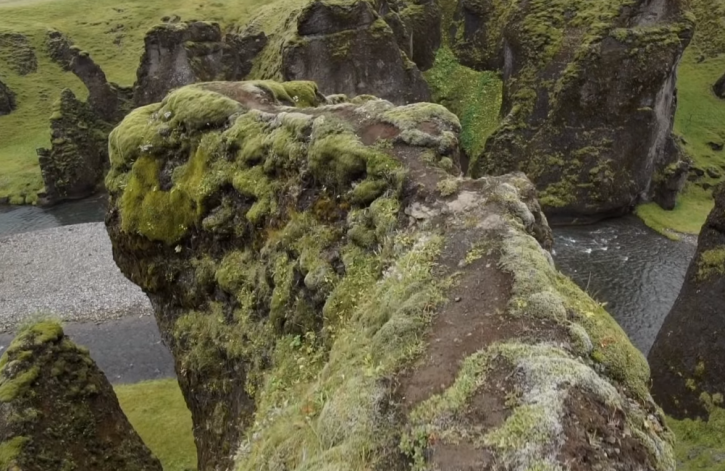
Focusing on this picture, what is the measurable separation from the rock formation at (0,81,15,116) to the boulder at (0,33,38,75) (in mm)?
6823

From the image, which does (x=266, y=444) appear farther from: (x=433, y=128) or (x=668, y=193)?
(x=668, y=193)

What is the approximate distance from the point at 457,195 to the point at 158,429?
2101 centimetres

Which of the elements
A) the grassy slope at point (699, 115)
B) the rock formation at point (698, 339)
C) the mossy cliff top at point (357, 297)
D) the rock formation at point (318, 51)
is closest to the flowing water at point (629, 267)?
the grassy slope at point (699, 115)

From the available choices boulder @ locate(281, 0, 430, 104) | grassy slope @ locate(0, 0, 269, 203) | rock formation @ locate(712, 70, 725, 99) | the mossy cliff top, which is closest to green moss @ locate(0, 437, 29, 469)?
the mossy cliff top

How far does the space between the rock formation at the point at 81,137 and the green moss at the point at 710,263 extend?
61999mm

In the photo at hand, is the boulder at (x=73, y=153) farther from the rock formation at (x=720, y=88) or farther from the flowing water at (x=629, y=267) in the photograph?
the rock formation at (x=720, y=88)

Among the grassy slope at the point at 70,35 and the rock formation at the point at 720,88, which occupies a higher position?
the rock formation at the point at 720,88

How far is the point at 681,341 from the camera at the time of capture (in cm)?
2458

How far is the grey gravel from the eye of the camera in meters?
41.8

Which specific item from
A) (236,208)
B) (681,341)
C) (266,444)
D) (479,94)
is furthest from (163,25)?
(266,444)

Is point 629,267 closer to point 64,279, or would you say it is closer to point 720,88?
point 720,88

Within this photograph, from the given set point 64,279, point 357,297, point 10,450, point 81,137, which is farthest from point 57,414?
point 81,137

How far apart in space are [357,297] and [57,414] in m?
12.9

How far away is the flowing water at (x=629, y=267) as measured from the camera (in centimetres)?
3544
